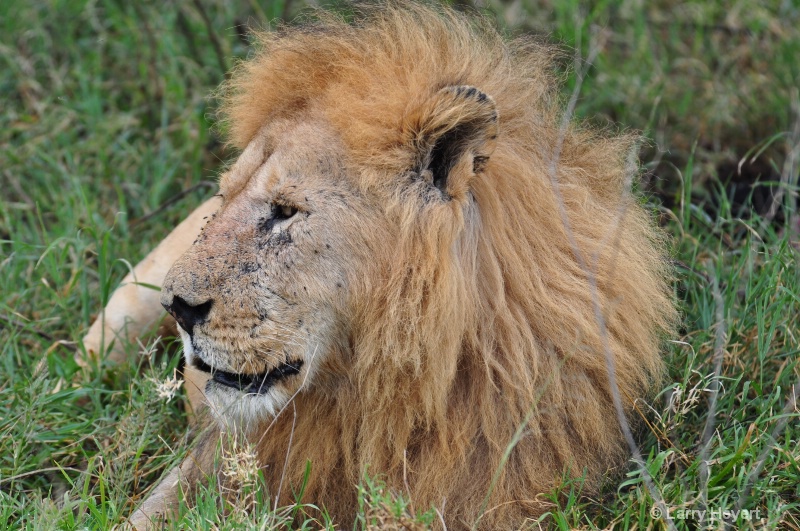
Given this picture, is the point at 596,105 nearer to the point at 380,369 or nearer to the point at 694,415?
the point at 694,415

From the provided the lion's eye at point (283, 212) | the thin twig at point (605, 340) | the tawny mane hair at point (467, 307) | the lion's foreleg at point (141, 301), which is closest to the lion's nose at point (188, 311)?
the lion's eye at point (283, 212)

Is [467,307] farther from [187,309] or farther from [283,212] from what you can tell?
[187,309]

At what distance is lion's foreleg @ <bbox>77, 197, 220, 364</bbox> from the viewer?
14.9 ft

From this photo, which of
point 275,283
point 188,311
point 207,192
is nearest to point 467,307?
point 275,283

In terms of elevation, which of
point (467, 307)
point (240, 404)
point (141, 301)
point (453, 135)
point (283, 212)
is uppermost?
point (453, 135)

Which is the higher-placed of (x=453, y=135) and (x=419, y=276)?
(x=453, y=135)

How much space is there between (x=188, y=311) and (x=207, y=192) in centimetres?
267

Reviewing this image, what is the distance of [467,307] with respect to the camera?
3.04 metres

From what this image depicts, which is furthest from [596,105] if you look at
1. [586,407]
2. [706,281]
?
[586,407]

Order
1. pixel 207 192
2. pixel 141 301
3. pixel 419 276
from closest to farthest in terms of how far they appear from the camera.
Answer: pixel 419 276 → pixel 141 301 → pixel 207 192

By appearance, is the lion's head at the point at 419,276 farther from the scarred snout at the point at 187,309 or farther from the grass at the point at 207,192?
the grass at the point at 207,192

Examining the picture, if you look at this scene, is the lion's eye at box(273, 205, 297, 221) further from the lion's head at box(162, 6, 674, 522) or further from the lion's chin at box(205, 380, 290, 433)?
the lion's chin at box(205, 380, 290, 433)

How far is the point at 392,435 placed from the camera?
10.4 feet

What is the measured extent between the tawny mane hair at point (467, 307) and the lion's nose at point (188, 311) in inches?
18.3
